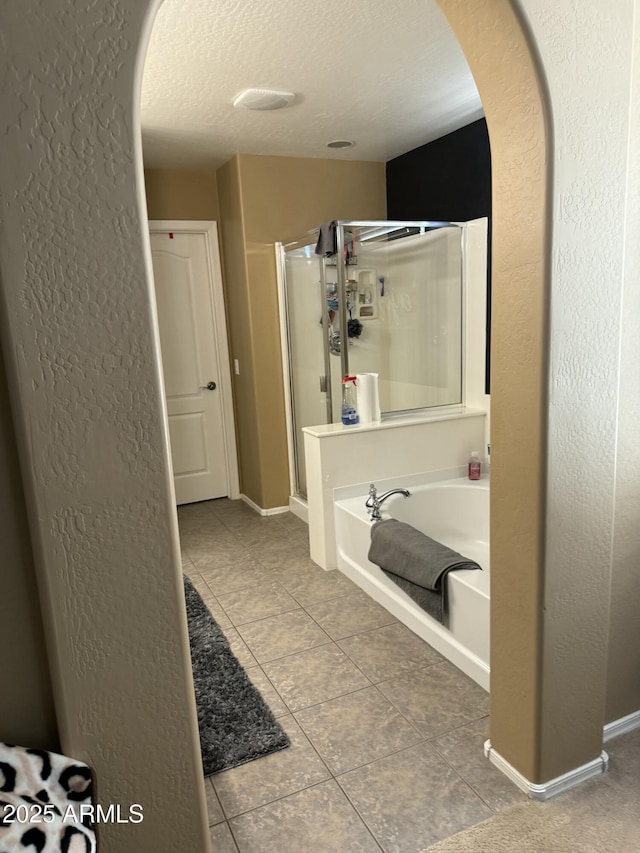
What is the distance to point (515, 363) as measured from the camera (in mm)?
1665

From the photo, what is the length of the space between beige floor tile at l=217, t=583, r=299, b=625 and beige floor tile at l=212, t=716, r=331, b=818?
938 mm

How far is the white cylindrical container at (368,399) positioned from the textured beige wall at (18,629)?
2566 millimetres

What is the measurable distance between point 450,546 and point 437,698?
1202mm

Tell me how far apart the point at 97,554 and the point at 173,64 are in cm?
232

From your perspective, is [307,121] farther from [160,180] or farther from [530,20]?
[530,20]

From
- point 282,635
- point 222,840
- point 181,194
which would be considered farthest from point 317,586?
point 181,194

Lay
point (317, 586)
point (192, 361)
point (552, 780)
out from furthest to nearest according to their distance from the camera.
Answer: point (192, 361) < point (317, 586) < point (552, 780)

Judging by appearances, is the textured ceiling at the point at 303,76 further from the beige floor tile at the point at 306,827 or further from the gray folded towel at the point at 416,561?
the beige floor tile at the point at 306,827

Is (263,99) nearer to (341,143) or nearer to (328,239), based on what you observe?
(328,239)

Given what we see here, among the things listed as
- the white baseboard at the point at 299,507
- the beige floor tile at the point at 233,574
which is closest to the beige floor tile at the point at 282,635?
the beige floor tile at the point at 233,574

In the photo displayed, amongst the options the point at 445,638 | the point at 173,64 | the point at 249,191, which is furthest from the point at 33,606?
the point at 249,191

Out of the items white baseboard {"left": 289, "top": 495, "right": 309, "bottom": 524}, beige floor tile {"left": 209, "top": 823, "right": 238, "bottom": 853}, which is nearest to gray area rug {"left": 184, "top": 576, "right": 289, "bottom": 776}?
beige floor tile {"left": 209, "top": 823, "right": 238, "bottom": 853}

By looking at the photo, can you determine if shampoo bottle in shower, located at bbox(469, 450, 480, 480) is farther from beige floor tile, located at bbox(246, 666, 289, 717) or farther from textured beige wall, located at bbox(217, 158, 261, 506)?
beige floor tile, located at bbox(246, 666, 289, 717)

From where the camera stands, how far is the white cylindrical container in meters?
3.48
